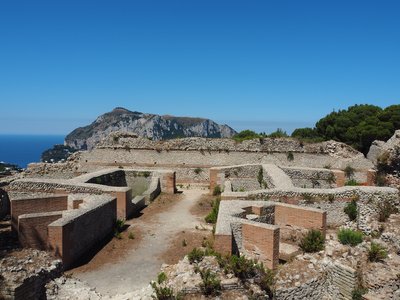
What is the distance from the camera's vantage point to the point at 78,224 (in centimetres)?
1009

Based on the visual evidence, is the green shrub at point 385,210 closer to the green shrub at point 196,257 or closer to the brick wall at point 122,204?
the green shrub at point 196,257

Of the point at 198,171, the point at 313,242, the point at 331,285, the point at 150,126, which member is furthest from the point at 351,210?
the point at 150,126

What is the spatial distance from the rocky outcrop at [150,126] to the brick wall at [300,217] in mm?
36699

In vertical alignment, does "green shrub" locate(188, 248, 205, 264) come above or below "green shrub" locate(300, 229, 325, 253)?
above

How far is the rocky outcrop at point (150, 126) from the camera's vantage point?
70.3 m

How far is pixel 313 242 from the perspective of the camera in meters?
10.5

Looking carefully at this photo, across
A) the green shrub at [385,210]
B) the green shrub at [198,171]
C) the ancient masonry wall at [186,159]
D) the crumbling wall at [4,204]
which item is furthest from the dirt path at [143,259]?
the ancient masonry wall at [186,159]

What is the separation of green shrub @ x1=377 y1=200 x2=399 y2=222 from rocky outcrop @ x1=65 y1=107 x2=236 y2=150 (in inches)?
1444

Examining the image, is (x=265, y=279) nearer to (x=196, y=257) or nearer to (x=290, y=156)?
(x=196, y=257)

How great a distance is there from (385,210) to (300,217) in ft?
11.0

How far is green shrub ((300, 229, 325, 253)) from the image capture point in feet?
34.2

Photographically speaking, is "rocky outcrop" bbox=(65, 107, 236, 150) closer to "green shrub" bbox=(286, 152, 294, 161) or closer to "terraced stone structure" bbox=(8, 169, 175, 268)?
"green shrub" bbox=(286, 152, 294, 161)

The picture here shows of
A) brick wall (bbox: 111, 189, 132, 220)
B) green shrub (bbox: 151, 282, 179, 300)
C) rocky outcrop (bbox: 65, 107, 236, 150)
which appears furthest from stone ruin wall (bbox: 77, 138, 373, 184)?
rocky outcrop (bbox: 65, 107, 236, 150)

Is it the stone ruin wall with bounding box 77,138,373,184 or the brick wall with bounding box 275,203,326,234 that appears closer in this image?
the brick wall with bounding box 275,203,326,234
